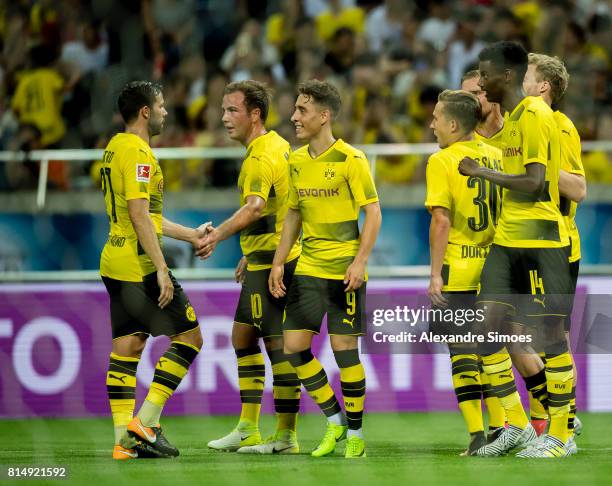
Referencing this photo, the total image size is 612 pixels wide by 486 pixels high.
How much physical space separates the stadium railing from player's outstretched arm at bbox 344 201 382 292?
247cm

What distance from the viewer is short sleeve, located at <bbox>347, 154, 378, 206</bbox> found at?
577 centimetres

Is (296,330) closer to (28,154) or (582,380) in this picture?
(582,380)

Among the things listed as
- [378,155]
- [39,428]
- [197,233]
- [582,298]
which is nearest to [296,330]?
[197,233]

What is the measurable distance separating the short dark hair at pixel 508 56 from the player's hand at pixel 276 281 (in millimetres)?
1384

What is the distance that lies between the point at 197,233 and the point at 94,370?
210 centimetres

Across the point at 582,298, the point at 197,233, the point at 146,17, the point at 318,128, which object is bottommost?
the point at 582,298

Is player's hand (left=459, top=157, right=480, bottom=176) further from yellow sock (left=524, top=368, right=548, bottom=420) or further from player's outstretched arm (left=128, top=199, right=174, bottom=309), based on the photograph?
player's outstretched arm (left=128, top=199, right=174, bottom=309)

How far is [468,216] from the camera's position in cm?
595

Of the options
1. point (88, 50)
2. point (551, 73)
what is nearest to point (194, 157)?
point (88, 50)

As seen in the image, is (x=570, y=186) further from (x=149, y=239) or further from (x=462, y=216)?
(x=149, y=239)

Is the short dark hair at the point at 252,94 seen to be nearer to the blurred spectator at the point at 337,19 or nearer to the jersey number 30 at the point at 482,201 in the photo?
the jersey number 30 at the point at 482,201

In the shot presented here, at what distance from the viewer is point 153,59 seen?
1134cm

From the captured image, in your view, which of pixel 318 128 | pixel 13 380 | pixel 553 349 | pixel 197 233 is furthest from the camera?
pixel 13 380

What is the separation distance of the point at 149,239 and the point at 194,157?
3348 millimetres
